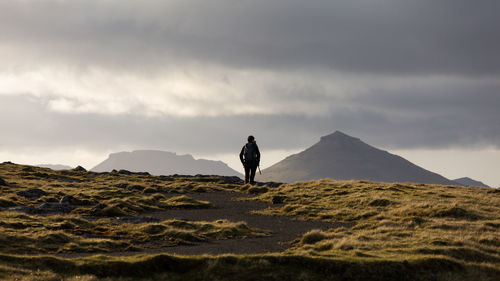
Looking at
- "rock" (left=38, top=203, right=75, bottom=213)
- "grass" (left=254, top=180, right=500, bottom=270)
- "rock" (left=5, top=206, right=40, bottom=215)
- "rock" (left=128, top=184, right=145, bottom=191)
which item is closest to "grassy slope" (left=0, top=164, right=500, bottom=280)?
"grass" (left=254, top=180, right=500, bottom=270)

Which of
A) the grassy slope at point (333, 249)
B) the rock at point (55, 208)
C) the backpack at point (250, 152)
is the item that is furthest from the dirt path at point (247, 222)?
the rock at point (55, 208)

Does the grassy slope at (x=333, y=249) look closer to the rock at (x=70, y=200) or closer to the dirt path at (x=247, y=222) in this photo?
the dirt path at (x=247, y=222)

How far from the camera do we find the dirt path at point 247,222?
20.9m

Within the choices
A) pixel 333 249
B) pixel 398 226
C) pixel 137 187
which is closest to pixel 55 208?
pixel 333 249

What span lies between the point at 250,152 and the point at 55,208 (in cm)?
1971

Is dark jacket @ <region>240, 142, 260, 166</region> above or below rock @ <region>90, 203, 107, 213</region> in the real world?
above

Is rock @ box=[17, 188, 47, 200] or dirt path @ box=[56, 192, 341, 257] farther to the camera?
rock @ box=[17, 188, 47, 200]

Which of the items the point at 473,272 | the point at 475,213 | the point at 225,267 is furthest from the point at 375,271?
the point at 475,213

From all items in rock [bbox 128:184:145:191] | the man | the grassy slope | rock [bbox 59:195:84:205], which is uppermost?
the man

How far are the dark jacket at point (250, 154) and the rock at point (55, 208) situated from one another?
18318 mm

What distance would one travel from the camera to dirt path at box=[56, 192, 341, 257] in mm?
20875

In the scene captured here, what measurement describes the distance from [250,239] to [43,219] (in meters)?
12.8

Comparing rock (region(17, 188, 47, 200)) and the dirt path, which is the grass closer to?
the dirt path

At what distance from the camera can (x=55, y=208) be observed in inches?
1345
